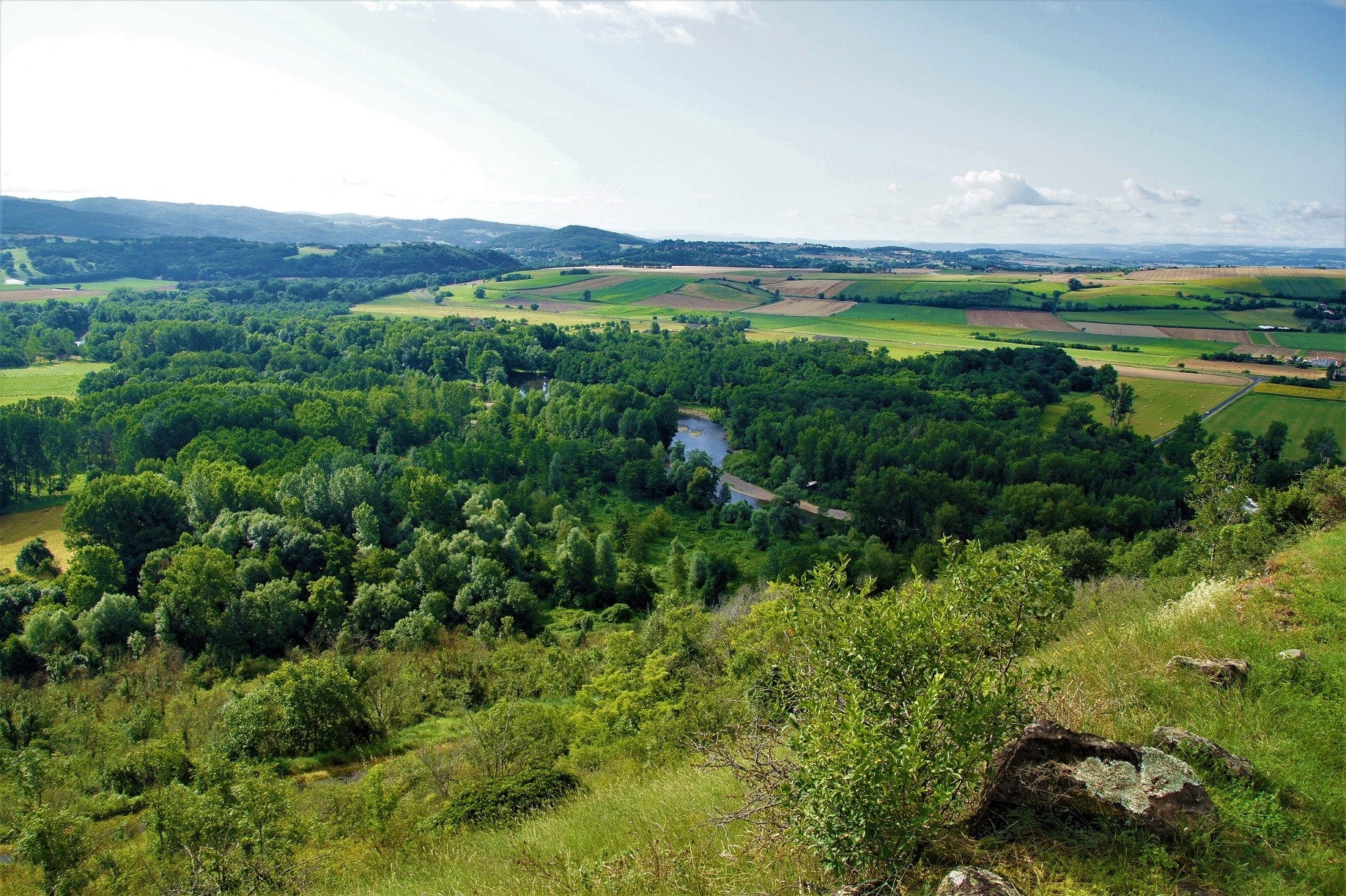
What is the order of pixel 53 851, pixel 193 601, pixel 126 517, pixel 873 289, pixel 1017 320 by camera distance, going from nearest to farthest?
1. pixel 53 851
2. pixel 193 601
3. pixel 126 517
4. pixel 1017 320
5. pixel 873 289

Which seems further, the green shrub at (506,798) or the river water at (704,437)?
the river water at (704,437)

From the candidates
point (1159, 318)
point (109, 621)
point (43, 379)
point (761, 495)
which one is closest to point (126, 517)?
point (109, 621)

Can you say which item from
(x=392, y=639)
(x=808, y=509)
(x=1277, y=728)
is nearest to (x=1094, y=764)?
(x=1277, y=728)

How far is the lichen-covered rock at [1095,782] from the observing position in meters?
7.90

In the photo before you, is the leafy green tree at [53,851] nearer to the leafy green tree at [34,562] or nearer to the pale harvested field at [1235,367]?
the leafy green tree at [34,562]

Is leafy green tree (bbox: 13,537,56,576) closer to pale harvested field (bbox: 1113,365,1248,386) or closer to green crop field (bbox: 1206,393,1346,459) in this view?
green crop field (bbox: 1206,393,1346,459)

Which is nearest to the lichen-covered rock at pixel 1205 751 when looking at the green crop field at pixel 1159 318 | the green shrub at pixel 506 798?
the green shrub at pixel 506 798

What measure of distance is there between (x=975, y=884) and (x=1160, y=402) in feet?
326

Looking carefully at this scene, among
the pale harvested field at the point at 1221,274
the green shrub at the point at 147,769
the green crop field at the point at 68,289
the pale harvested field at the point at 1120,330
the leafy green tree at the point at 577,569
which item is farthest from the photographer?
the pale harvested field at the point at 1221,274

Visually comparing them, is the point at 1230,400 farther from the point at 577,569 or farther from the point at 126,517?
the point at 126,517

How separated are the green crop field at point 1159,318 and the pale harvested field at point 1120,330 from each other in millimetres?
2354

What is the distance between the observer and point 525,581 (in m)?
51.8

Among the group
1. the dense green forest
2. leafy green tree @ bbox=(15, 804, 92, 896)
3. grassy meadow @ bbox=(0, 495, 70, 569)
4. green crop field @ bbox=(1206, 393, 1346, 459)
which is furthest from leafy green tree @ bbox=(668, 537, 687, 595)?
green crop field @ bbox=(1206, 393, 1346, 459)

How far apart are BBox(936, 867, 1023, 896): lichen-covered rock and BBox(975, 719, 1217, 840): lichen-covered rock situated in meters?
1.35
